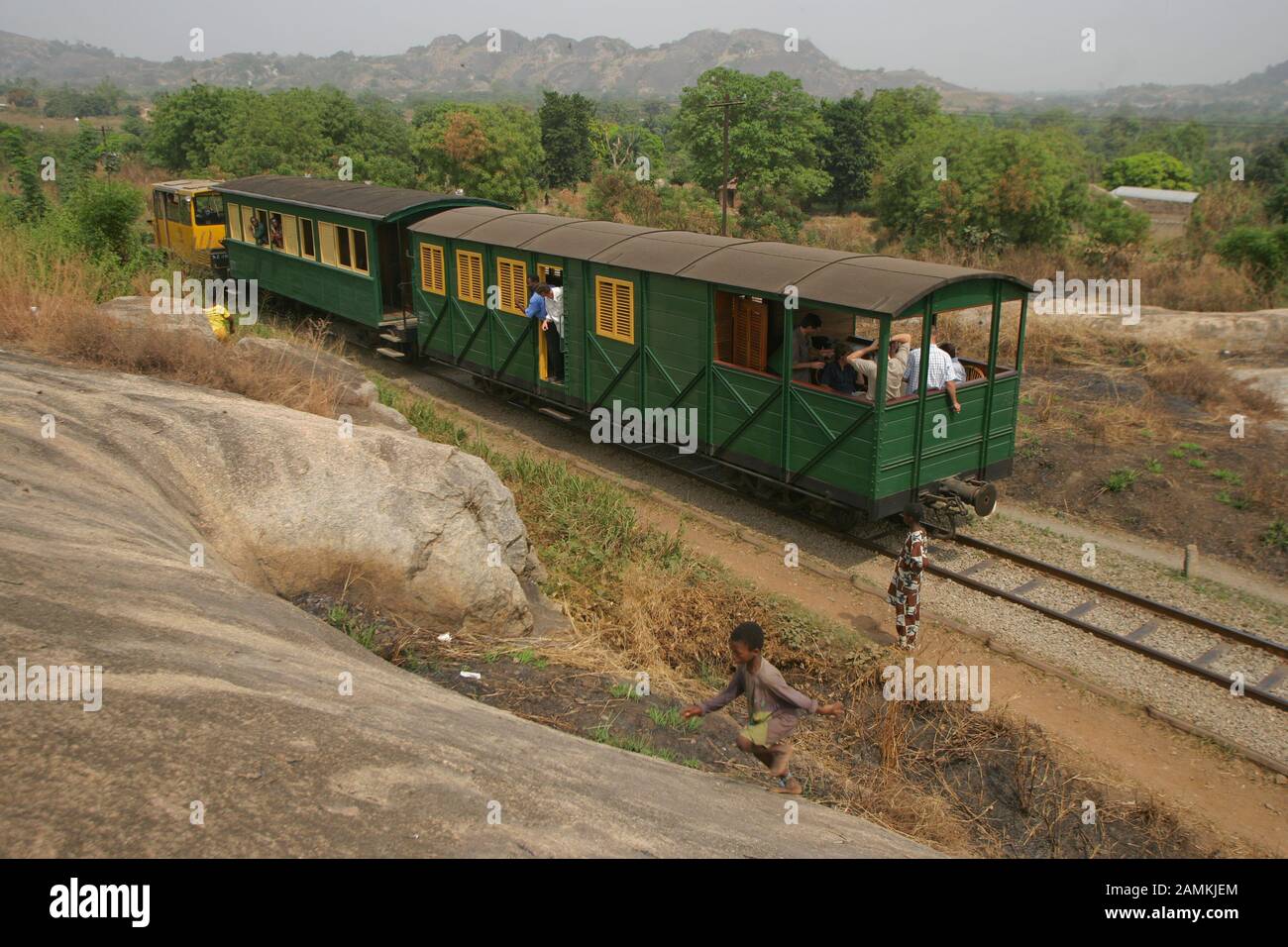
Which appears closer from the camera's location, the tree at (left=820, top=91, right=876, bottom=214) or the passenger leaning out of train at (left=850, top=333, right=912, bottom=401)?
the passenger leaning out of train at (left=850, top=333, right=912, bottom=401)

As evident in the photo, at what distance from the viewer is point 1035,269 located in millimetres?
27625

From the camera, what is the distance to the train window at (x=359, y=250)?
19.1 m

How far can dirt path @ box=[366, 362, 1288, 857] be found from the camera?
781 centimetres

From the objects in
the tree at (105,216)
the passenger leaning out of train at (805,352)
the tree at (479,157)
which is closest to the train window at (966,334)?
the passenger leaning out of train at (805,352)

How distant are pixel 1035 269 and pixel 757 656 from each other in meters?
24.4

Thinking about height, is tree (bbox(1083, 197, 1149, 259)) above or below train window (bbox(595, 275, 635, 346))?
above

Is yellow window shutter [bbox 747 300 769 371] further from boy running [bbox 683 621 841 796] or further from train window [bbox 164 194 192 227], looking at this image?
train window [bbox 164 194 192 227]

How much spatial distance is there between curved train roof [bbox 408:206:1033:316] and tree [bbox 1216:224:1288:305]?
A: 1624 cm

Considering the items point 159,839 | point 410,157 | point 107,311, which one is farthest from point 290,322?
point 410,157

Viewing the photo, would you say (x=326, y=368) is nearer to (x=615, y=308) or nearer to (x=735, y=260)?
(x=615, y=308)

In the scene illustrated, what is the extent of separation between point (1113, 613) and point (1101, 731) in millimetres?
2262

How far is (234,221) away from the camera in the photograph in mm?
23766

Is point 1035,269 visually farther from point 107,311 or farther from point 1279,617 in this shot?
point 107,311

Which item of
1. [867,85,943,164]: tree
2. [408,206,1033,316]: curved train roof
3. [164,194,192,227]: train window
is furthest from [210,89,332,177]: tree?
[867,85,943,164]: tree
